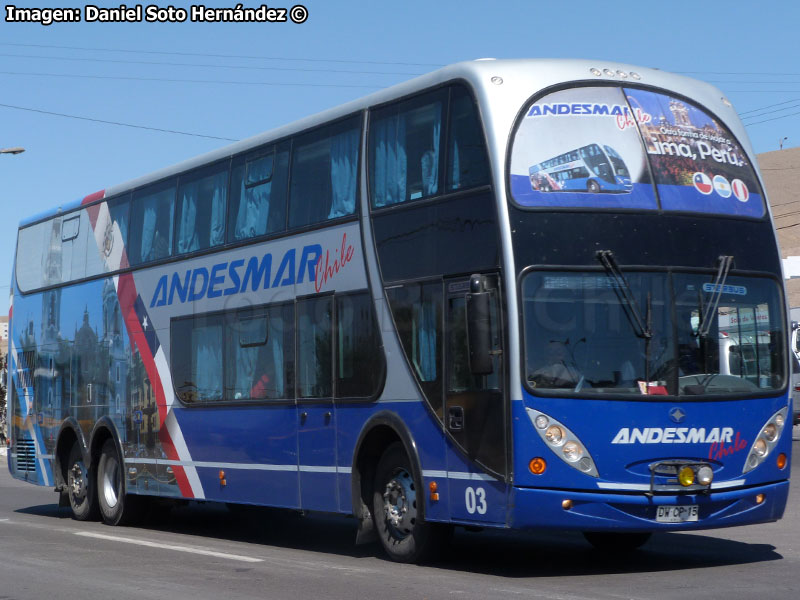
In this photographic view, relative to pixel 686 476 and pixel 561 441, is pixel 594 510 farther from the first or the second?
pixel 686 476

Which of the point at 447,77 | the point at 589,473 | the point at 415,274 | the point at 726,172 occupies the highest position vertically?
the point at 447,77

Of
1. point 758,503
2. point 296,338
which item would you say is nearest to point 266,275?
point 296,338

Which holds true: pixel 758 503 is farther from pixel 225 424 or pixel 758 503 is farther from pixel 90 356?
pixel 90 356

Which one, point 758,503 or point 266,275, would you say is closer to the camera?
point 758,503

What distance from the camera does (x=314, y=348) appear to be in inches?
515

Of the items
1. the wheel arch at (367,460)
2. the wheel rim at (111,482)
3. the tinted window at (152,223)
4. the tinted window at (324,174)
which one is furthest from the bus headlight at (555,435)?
the wheel rim at (111,482)

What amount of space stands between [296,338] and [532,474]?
3.86m

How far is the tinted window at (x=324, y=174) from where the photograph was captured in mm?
12594

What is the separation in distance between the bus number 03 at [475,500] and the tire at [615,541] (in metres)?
2.15

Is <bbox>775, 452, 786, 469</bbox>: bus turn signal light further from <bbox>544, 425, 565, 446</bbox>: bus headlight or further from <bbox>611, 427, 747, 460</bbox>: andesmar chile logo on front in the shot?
<bbox>544, 425, 565, 446</bbox>: bus headlight

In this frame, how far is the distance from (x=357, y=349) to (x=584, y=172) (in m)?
2.87

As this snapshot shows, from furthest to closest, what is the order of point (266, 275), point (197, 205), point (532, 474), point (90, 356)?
point (90, 356) < point (197, 205) < point (266, 275) < point (532, 474)

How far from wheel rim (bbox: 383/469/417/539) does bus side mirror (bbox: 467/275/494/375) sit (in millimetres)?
1646

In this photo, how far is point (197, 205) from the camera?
50.5ft
